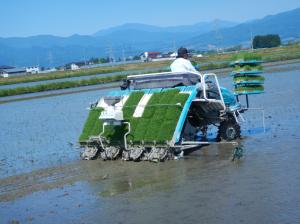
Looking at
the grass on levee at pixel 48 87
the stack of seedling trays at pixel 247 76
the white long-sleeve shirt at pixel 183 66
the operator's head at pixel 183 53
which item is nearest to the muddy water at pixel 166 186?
the stack of seedling trays at pixel 247 76

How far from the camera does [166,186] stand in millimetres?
9688

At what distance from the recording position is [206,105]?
43.8 feet

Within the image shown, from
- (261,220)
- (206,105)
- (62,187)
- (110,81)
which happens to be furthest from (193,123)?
(110,81)

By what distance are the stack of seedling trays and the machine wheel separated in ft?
5.81

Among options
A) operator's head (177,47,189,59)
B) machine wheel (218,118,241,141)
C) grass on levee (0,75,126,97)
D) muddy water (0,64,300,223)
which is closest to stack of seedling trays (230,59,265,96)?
muddy water (0,64,300,223)

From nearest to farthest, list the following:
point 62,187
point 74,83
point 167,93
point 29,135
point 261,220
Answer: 1. point 261,220
2. point 62,187
3. point 167,93
4. point 29,135
5. point 74,83

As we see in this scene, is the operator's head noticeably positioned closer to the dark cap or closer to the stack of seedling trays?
the dark cap

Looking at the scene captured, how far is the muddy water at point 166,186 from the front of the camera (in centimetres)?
786

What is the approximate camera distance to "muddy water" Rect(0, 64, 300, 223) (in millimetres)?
7859

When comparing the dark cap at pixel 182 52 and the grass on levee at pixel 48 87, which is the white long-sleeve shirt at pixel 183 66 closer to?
the dark cap at pixel 182 52

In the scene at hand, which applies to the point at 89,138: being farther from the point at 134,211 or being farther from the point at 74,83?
the point at 74,83

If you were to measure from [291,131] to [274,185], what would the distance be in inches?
218

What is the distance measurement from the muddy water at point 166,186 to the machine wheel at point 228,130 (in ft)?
1.09

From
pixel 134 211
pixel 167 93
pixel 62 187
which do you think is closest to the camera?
pixel 134 211
